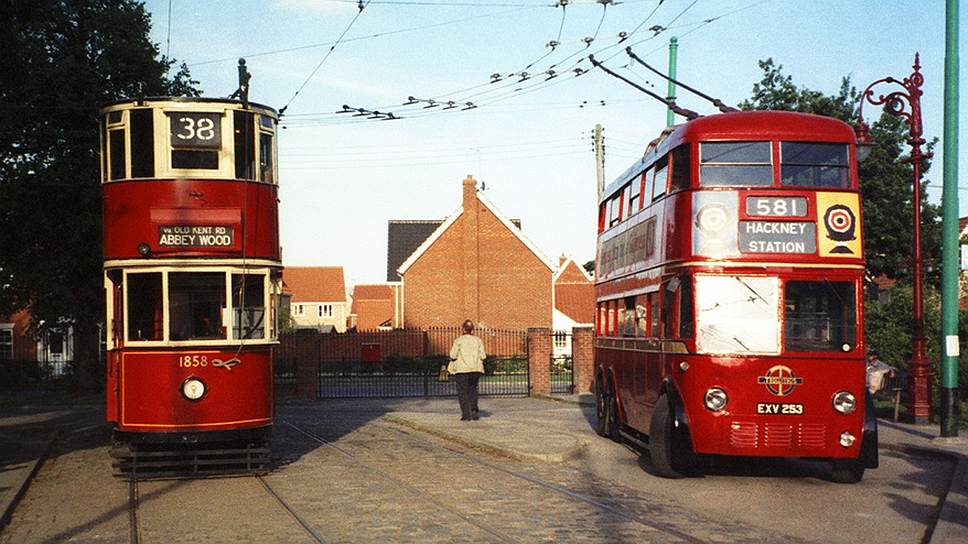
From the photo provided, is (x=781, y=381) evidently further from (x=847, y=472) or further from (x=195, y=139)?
(x=195, y=139)

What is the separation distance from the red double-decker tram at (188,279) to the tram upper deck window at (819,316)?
6.20 m

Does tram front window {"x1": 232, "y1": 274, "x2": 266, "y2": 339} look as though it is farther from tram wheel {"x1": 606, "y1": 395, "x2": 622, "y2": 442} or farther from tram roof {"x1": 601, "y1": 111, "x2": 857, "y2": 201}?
tram wheel {"x1": 606, "y1": 395, "x2": 622, "y2": 442}

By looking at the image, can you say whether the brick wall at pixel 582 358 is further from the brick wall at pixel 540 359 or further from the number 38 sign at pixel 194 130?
the number 38 sign at pixel 194 130

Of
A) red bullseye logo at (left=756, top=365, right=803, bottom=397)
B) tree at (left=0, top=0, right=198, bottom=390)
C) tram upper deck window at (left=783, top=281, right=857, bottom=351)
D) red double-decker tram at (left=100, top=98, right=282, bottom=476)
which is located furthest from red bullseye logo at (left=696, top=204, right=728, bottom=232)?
tree at (left=0, top=0, right=198, bottom=390)

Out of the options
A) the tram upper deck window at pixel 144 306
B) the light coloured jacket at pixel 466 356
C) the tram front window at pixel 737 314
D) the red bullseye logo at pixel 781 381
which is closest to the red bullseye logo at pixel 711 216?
the tram front window at pixel 737 314

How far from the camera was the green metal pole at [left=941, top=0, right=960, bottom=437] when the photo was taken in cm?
1722

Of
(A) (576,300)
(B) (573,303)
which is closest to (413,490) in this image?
(B) (573,303)

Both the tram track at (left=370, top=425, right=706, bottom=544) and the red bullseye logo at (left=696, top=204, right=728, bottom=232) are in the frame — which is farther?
the red bullseye logo at (left=696, top=204, right=728, bottom=232)

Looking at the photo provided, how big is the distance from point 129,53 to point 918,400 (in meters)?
20.3

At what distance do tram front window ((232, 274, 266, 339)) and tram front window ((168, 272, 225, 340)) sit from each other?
0.16 metres

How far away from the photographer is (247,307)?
13852 mm

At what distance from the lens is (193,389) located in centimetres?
1346

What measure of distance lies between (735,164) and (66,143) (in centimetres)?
1633

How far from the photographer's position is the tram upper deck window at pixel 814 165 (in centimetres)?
1353
